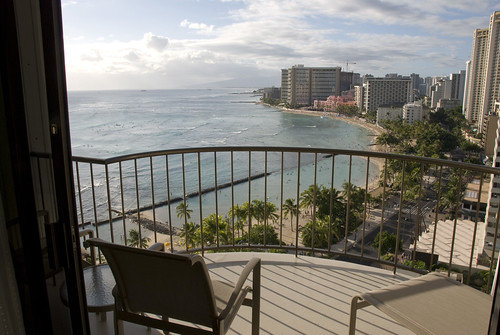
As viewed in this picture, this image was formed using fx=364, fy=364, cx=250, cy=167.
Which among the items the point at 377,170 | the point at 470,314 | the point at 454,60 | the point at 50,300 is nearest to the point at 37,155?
the point at 50,300

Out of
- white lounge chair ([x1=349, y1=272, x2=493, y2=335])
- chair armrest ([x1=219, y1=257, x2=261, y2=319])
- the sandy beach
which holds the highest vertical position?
chair armrest ([x1=219, y1=257, x2=261, y2=319])

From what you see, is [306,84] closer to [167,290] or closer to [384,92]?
[384,92]

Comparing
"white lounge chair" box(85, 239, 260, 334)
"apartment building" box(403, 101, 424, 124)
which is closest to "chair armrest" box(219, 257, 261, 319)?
"white lounge chair" box(85, 239, 260, 334)

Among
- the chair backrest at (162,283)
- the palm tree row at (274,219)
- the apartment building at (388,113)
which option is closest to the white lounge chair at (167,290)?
the chair backrest at (162,283)

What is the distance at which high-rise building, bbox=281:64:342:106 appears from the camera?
6738cm

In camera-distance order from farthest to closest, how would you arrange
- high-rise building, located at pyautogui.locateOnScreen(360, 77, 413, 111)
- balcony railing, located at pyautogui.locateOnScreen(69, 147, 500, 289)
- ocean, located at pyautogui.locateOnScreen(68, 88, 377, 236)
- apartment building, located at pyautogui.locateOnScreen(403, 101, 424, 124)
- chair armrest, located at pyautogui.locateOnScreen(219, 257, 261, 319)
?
high-rise building, located at pyautogui.locateOnScreen(360, 77, 413, 111) < apartment building, located at pyautogui.locateOnScreen(403, 101, 424, 124) < ocean, located at pyautogui.locateOnScreen(68, 88, 377, 236) < balcony railing, located at pyautogui.locateOnScreen(69, 147, 500, 289) < chair armrest, located at pyautogui.locateOnScreen(219, 257, 261, 319)

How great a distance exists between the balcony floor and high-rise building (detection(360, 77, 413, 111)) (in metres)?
66.0

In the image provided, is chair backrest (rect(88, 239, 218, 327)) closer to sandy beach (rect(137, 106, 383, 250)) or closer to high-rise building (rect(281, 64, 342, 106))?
sandy beach (rect(137, 106, 383, 250))

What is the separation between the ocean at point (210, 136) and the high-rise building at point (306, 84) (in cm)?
509

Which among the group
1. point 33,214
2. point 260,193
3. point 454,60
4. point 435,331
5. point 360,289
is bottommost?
point 260,193

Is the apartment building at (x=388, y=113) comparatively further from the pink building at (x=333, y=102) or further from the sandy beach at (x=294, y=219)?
the pink building at (x=333, y=102)

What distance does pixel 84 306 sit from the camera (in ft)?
3.63

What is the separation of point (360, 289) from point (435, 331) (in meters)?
1.17

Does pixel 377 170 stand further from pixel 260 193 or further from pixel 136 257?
pixel 136 257
